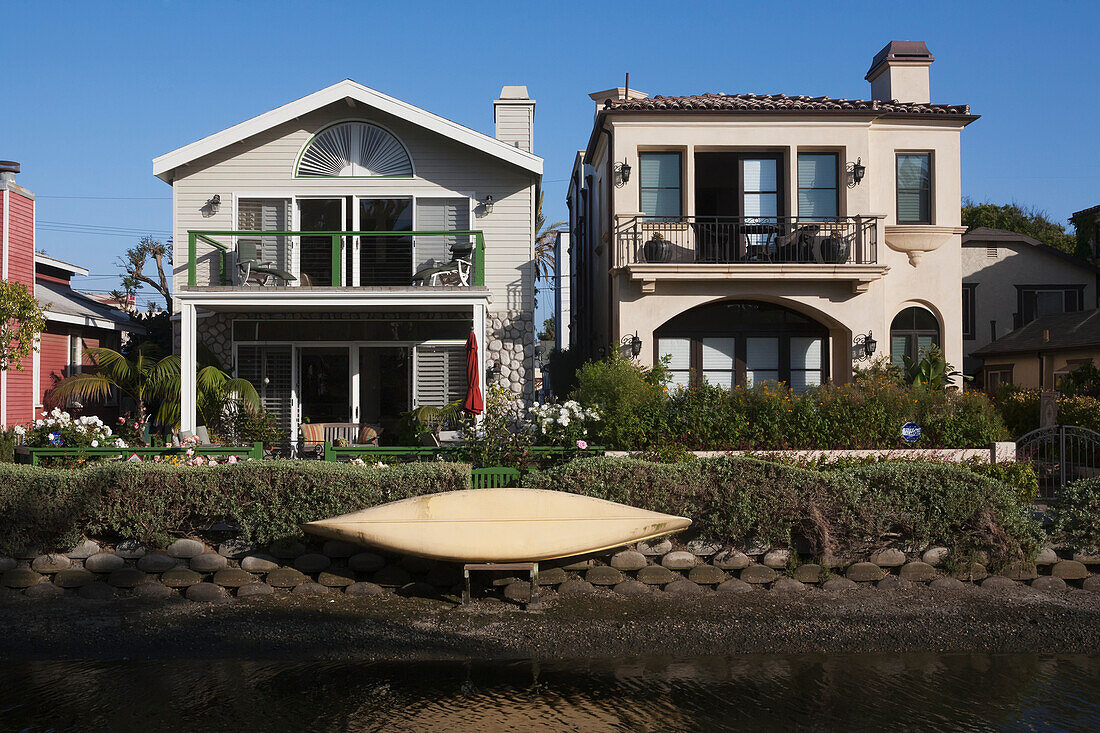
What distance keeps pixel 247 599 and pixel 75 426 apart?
4592 millimetres

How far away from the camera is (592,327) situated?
20.6m

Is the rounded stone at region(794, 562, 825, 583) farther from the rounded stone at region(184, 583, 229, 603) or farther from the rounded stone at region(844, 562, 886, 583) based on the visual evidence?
the rounded stone at region(184, 583, 229, 603)

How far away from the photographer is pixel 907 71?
1848cm

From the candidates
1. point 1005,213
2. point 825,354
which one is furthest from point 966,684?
point 1005,213

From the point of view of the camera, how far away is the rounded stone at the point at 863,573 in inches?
417

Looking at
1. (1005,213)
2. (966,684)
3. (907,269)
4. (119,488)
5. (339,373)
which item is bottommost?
(966,684)

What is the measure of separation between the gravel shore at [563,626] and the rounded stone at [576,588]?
0.38ft

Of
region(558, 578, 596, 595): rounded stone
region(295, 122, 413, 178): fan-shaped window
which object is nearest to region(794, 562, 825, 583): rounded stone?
region(558, 578, 596, 595): rounded stone

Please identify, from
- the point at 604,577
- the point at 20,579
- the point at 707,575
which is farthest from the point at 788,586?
the point at 20,579

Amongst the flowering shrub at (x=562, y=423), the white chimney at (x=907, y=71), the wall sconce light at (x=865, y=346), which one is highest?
the white chimney at (x=907, y=71)

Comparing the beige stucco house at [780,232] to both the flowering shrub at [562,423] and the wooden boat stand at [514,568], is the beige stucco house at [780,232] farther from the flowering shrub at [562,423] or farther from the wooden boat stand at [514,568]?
the wooden boat stand at [514,568]

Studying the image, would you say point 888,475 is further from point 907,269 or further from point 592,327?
point 592,327

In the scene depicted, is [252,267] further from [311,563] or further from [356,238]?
[311,563]

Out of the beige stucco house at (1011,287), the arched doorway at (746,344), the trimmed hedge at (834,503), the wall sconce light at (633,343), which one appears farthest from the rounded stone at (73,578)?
the beige stucco house at (1011,287)
